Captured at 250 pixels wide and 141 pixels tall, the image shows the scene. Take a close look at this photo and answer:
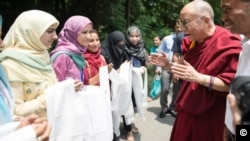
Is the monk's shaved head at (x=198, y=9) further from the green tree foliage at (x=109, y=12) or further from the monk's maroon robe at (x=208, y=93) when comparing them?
the green tree foliage at (x=109, y=12)

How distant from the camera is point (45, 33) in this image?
271 centimetres

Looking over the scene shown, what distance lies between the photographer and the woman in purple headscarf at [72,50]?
10.1 feet

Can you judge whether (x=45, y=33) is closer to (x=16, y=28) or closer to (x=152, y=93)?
(x=16, y=28)

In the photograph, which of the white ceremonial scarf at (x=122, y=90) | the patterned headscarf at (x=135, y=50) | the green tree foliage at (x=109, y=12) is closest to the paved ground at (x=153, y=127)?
the white ceremonial scarf at (x=122, y=90)

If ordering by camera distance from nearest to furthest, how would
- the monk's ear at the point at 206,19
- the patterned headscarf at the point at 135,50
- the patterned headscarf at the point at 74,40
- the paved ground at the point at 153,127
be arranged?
the monk's ear at the point at 206,19, the patterned headscarf at the point at 74,40, the paved ground at the point at 153,127, the patterned headscarf at the point at 135,50

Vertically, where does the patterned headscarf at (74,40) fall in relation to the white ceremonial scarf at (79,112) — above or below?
above

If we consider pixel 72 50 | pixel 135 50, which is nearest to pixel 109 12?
pixel 135 50

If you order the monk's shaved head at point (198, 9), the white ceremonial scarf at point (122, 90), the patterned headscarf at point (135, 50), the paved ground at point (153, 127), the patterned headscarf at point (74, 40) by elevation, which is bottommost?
the paved ground at point (153, 127)

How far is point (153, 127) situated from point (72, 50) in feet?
8.97

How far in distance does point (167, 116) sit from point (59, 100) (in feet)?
12.0

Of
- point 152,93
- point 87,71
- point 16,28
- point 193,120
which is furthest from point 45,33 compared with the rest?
point 152,93

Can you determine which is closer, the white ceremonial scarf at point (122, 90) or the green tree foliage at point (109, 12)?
the white ceremonial scarf at point (122, 90)

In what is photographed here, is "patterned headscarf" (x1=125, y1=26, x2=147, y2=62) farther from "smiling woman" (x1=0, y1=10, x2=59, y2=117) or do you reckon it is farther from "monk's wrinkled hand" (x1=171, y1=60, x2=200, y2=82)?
"monk's wrinkled hand" (x1=171, y1=60, x2=200, y2=82)

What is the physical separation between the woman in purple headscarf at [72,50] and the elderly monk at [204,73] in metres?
0.98
